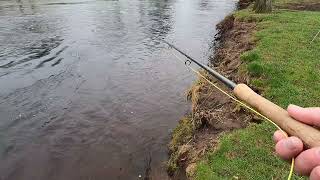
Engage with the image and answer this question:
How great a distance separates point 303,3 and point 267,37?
15759mm

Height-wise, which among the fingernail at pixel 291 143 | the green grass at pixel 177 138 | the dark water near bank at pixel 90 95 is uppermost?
the fingernail at pixel 291 143

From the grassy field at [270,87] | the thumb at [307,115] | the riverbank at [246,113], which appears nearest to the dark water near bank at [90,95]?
the riverbank at [246,113]

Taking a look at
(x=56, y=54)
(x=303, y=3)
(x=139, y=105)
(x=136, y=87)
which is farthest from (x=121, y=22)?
(x=139, y=105)

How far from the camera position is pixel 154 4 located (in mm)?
43969

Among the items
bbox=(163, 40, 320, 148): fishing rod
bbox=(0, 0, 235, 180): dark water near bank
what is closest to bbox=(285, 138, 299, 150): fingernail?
bbox=(163, 40, 320, 148): fishing rod

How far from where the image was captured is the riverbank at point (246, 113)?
272 inches

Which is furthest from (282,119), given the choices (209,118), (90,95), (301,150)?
(90,95)

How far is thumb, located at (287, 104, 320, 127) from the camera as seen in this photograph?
259cm

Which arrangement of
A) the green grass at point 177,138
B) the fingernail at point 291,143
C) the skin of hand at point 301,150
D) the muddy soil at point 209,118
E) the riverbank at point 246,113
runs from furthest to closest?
the green grass at point 177,138, the muddy soil at point 209,118, the riverbank at point 246,113, the fingernail at point 291,143, the skin of hand at point 301,150

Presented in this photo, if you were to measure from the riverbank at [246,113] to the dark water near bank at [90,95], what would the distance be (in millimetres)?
1071

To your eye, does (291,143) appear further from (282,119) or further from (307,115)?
(282,119)

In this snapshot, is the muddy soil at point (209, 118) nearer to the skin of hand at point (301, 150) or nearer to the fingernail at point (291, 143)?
the skin of hand at point (301, 150)

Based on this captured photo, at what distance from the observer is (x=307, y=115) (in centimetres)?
264

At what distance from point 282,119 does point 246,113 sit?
612cm
